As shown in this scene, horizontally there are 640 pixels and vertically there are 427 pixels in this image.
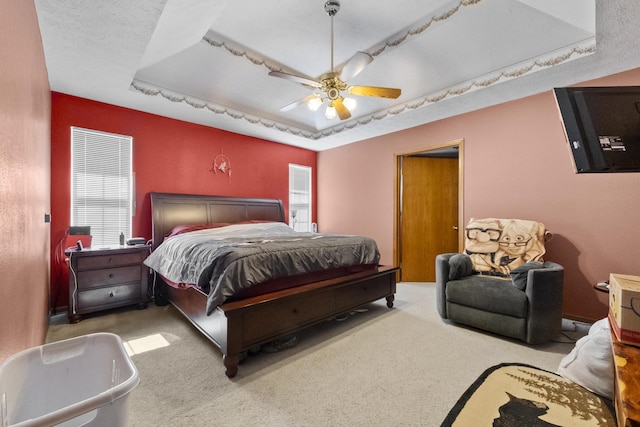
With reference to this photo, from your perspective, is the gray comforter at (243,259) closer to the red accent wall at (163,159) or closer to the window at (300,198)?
the red accent wall at (163,159)

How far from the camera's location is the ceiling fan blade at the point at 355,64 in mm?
2306

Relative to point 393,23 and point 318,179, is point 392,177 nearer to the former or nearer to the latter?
point 318,179

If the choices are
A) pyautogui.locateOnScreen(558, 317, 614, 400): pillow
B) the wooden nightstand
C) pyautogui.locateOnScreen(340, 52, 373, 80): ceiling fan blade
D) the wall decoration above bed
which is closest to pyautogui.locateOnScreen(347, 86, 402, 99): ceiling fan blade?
pyautogui.locateOnScreen(340, 52, 373, 80): ceiling fan blade

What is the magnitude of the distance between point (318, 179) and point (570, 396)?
17.2ft

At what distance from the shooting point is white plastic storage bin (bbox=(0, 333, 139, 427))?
0.80 m

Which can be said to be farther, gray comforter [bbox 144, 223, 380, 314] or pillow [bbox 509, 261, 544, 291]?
pillow [bbox 509, 261, 544, 291]

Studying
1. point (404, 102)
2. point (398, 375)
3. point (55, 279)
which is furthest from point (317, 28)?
point (55, 279)

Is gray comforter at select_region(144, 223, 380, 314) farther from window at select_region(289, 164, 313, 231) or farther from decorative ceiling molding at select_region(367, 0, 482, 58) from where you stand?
window at select_region(289, 164, 313, 231)

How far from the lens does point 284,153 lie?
547 centimetres

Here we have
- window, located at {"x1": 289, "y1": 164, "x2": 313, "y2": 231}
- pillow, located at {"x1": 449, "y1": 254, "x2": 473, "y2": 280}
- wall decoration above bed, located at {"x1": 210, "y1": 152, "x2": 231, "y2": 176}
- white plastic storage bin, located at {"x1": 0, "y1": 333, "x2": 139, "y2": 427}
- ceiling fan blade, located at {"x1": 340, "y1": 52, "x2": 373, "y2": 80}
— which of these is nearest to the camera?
white plastic storage bin, located at {"x1": 0, "y1": 333, "x2": 139, "y2": 427}

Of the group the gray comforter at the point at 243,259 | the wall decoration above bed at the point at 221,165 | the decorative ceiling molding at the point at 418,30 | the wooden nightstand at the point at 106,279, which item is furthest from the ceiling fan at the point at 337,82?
the wooden nightstand at the point at 106,279

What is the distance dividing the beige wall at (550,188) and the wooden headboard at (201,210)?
2491 mm

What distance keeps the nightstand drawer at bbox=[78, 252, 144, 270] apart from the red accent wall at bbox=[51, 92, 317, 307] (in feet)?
1.89

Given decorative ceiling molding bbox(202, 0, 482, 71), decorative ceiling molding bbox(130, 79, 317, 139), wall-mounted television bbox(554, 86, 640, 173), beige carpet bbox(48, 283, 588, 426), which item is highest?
decorative ceiling molding bbox(202, 0, 482, 71)
